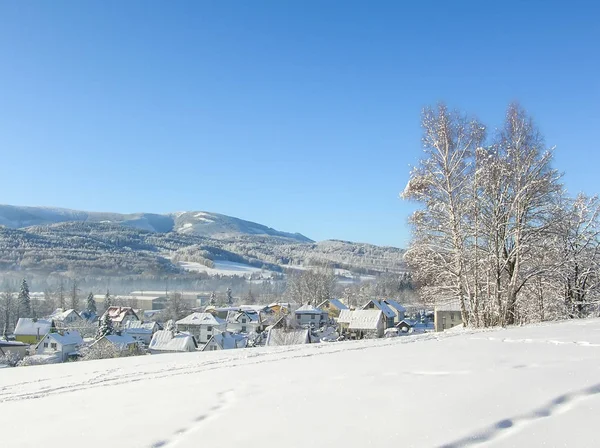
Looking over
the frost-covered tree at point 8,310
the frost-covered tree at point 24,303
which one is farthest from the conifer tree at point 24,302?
the frost-covered tree at point 8,310

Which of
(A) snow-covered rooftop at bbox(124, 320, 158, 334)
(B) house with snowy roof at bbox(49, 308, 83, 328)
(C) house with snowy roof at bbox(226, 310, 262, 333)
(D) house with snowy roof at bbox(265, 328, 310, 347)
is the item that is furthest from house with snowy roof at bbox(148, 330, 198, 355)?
(B) house with snowy roof at bbox(49, 308, 83, 328)

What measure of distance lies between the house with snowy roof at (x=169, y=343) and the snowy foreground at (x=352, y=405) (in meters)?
30.7

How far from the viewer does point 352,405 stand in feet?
13.6

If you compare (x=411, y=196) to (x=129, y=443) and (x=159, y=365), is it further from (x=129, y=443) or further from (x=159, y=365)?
(x=129, y=443)

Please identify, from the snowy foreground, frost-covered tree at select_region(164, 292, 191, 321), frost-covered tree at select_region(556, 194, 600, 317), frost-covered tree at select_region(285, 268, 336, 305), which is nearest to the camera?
the snowy foreground

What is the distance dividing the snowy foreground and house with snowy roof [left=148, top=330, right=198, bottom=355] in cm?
3071

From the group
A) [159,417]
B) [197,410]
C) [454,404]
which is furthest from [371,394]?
[159,417]

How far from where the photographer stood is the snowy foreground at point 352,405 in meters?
3.29

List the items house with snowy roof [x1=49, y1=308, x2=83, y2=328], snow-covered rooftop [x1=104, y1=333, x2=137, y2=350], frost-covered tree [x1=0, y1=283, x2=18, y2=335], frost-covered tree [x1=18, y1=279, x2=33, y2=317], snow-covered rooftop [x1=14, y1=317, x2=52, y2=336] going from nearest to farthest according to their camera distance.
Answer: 1. snow-covered rooftop [x1=104, y1=333, x2=137, y2=350]
2. snow-covered rooftop [x1=14, y1=317, x2=52, y2=336]
3. frost-covered tree [x1=0, y1=283, x2=18, y2=335]
4. house with snowy roof [x1=49, y1=308, x2=83, y2=328]
5. frost-covered tree [x1=18, y1=279, x2=33, y2=317]

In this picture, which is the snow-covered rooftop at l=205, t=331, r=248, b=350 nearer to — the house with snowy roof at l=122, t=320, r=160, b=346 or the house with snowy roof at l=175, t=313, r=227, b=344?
the house with snowy roof at l=175, t=313, r=227, b=344

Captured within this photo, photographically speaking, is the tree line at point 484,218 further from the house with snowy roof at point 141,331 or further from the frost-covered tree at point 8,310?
the frost-covered tree at point 8,310

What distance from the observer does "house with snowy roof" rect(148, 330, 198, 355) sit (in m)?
36.6

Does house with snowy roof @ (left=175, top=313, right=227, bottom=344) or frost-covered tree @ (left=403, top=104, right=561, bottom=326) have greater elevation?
frost-covered tree @ (left=403, top=104, right=561, bottom=326)

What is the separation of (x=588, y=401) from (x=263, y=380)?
3.50m
